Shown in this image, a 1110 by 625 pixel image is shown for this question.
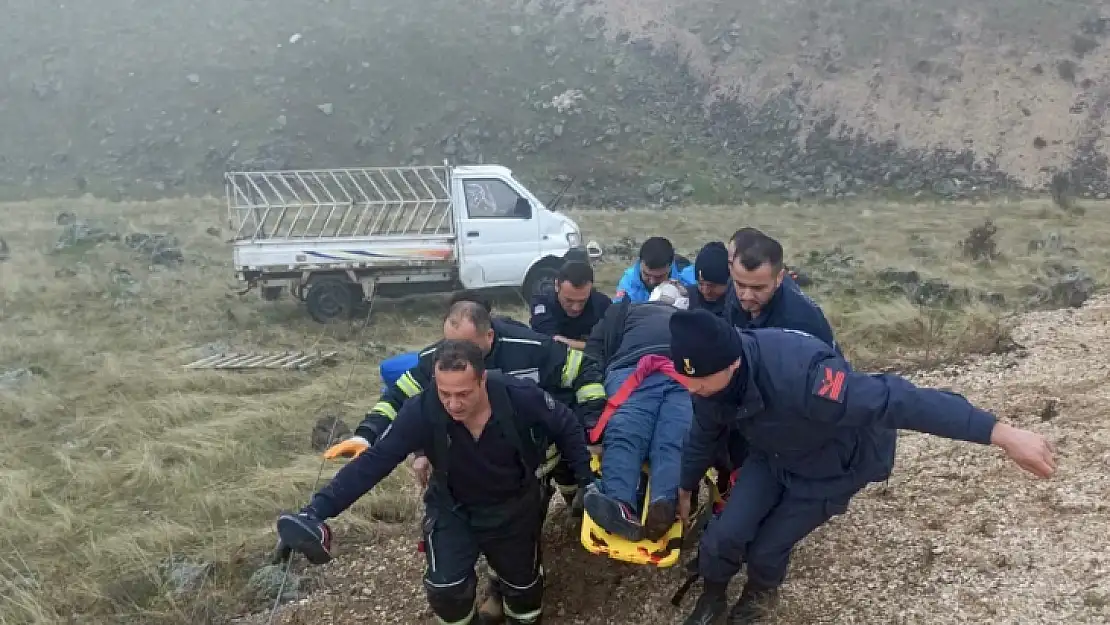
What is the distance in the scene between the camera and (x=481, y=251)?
10836mm

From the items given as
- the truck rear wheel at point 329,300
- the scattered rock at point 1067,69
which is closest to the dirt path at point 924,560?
the truck rear wheel at point 329,300

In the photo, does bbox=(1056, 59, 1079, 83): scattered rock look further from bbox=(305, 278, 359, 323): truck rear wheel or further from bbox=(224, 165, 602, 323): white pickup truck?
bbox=(305, 278, 359, 323): truck rear wheel

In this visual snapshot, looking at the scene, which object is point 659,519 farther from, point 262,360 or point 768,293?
point 262,360

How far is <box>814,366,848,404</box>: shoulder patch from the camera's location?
9.35ft

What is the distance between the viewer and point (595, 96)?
28.1m

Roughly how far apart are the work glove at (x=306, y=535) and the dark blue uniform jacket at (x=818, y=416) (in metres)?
1.44

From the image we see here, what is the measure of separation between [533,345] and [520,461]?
77 cm

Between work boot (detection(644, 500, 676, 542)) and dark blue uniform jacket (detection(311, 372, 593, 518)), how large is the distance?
0.94 feet

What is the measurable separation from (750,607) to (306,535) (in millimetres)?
1819

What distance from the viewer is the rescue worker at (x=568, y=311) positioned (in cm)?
507

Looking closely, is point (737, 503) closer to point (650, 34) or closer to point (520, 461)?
point (520, 461)

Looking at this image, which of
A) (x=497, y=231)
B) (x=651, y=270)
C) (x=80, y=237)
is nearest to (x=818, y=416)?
(x=651, y=270)

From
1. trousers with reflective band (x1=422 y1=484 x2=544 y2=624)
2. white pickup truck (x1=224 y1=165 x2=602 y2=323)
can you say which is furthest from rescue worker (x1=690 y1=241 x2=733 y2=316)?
white pickup truck (x1=224 y1=165 x2=602 y2=323)

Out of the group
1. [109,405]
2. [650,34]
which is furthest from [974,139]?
[109,405]
